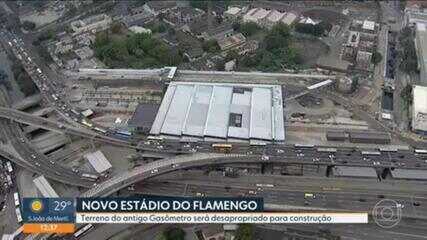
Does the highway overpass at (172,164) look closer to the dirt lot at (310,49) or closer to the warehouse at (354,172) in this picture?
the warehouse at (354,172)

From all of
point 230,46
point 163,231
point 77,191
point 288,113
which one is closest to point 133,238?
point 163,231

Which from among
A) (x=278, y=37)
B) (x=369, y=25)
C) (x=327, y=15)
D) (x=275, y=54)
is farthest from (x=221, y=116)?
(x=327, y=15)

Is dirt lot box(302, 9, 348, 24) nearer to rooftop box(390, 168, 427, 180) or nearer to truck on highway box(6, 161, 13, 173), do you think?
rooftop box(390, 168, 427, 180)

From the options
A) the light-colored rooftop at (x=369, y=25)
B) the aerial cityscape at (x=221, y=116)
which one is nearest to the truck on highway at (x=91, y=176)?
the aerial cityscape at (x=221, y=116)

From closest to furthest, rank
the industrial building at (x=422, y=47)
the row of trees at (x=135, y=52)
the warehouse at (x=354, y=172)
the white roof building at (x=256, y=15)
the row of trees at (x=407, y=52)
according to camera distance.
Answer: the warehouse at (x=354, y=172)
the industrial building at (x=422, y=47)
the row of trees at (x=407, y=52)
the row of trees at (x=135, y=52)
the white roof building at (x=256, y=15)

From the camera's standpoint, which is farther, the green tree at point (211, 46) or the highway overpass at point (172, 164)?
the green tree at point (211, 46)

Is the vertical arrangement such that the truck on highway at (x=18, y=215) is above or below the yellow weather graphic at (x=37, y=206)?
below

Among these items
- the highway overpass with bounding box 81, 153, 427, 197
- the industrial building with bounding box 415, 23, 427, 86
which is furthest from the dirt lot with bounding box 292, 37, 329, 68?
the highway overpass with bounding box 81, 153, 427, 197
